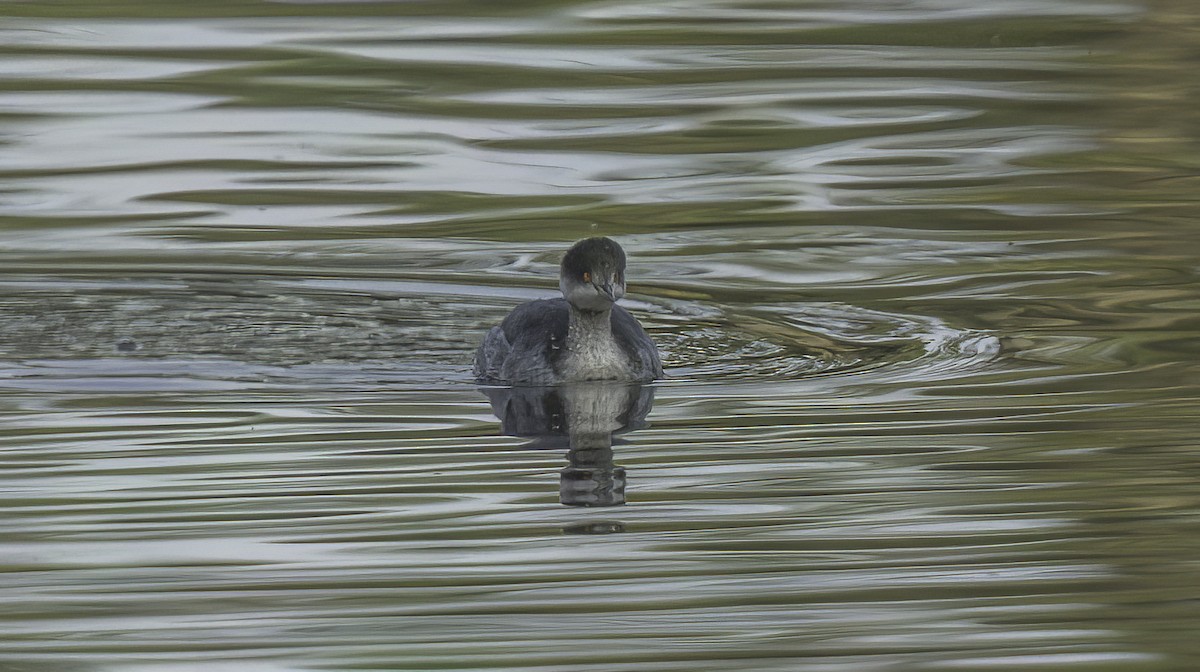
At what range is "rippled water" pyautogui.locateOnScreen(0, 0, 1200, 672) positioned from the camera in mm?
6570

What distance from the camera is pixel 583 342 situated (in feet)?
35.5

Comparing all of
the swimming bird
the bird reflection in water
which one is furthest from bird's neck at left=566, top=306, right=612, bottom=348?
the bird reflection in water

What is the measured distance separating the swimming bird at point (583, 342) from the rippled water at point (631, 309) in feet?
0.48

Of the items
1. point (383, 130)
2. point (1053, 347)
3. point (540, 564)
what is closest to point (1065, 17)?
point (383, 130)

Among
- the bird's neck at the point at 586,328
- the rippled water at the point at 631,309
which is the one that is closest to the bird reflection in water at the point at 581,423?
the rippled water at the point at 631,309

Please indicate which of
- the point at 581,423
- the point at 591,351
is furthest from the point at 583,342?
the point at 581,423

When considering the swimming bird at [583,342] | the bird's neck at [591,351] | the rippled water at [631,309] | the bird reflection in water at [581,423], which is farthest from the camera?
the bird's neck at [591,351]

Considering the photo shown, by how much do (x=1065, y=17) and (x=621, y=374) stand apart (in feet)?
34.5

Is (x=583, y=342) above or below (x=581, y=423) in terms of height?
above

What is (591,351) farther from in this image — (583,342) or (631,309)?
(631,309)

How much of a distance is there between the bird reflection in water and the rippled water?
0.13 ft

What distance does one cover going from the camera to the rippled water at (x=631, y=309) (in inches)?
259

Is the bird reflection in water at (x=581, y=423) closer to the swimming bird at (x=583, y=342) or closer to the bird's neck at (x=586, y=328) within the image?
the swimming bird at (x=583, y=342)

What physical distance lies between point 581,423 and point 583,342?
101 cm
